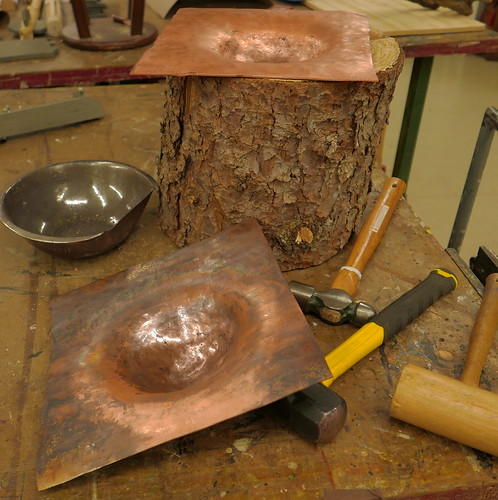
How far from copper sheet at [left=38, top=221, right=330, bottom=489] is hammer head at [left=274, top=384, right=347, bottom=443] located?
0.08 metres

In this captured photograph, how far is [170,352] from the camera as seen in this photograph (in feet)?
3.77

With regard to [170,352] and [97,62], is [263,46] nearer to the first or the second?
[170,352]

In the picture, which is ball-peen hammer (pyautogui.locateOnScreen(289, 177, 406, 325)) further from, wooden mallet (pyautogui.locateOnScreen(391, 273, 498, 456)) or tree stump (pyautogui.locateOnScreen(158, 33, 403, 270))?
wooden mallet (pyautogui.locateOnScreen(391, 273, 498, 456))

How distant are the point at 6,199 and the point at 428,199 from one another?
8.18ft

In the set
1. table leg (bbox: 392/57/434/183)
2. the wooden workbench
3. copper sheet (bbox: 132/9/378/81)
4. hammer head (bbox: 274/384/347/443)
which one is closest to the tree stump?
copper sheet (bbox: 132/9/378/81)

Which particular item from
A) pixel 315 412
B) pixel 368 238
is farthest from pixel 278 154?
pixel 315 412

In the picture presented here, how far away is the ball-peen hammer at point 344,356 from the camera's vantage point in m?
0.99

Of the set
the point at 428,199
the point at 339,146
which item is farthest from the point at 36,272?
the point at 428,199

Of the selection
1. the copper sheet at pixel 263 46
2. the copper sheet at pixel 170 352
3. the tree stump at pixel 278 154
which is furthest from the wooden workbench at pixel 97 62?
the copper sheet at pixel 170 352

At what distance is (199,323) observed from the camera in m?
1.18

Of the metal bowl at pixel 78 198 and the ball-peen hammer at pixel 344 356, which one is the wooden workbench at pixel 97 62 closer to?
the metal bowl at pixel 78 198

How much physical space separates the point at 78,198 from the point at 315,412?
99 centimetres

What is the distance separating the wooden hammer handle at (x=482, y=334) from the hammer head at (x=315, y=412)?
29 cm

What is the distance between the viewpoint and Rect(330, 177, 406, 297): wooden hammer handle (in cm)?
138
